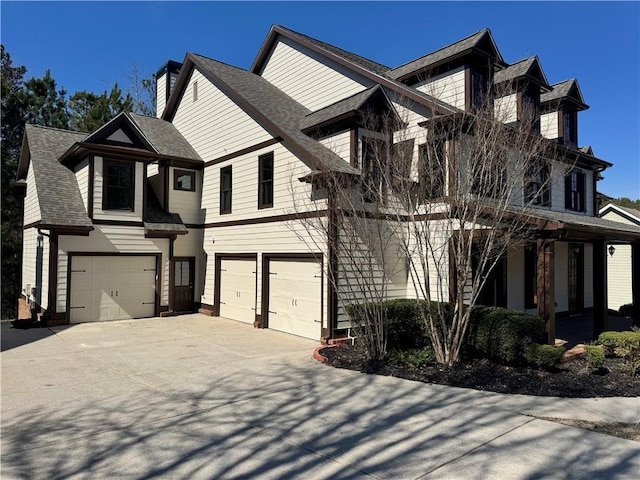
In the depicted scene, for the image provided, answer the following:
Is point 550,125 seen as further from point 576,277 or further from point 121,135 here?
point 121,135

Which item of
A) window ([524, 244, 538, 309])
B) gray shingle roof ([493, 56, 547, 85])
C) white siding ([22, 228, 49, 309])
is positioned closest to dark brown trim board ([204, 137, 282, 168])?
white siding ([22, 228, 49, 309])

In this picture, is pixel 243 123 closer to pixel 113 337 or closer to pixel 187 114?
pixel 187 114

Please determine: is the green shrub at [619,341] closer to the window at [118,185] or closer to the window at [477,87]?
the window at [477,87]

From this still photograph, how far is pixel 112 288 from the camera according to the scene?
14484 mm

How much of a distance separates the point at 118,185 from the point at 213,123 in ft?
12.9

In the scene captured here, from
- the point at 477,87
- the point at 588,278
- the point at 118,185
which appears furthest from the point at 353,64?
the point at 588,278

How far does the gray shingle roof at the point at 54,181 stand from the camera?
13.3m

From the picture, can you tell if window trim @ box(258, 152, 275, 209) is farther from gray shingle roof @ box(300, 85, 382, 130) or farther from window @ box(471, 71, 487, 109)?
window @ box(471, 71, 487, 109)

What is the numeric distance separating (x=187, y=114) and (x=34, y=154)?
18.3 feet

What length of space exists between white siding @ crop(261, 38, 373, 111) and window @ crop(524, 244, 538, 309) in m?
7.46

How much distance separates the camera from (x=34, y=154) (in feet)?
50.7

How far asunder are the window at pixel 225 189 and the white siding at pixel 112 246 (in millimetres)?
2372

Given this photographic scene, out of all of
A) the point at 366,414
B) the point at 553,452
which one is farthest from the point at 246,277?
the point at 553,452

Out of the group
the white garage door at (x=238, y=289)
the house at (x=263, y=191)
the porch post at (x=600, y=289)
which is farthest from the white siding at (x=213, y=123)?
the porch post at (x=600, y=289)
